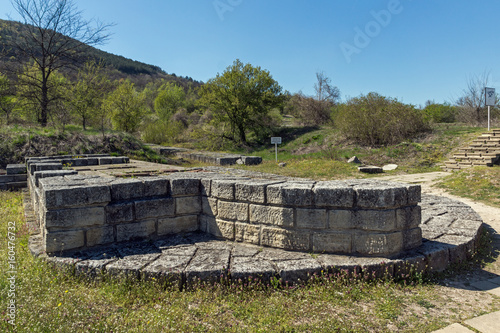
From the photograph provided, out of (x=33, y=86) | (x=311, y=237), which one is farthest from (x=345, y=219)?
(x=33, y=86)

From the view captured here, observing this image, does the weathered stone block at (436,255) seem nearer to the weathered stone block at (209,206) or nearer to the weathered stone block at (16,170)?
the weathered stone block at (209,206)

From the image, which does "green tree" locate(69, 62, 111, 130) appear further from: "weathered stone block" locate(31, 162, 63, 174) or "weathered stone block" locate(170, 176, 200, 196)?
"weathered stone block" locate(170, 176, 200, 196)

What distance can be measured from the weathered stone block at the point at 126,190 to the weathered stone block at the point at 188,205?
486 mm

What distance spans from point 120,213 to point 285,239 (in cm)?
201

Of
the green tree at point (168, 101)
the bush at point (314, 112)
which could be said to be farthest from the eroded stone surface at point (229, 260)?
the green tree at point (168, 101)

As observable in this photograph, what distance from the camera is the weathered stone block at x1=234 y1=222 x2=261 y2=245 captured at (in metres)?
3.81

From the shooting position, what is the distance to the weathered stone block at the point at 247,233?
3814 millimetres

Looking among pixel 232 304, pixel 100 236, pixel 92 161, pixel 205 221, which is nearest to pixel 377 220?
pixel 232 304

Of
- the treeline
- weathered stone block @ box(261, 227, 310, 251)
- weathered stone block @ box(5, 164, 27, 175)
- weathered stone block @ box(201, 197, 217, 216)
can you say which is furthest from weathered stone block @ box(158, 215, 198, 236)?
the treeline

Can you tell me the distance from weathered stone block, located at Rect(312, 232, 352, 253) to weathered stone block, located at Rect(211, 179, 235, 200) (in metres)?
1.13

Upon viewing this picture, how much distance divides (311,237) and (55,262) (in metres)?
2.75

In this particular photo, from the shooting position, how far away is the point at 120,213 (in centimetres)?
383

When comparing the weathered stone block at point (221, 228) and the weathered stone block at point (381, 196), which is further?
the weathered stone block at point (221, 228)

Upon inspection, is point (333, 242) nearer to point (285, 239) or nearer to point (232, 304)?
point (285, 239)
